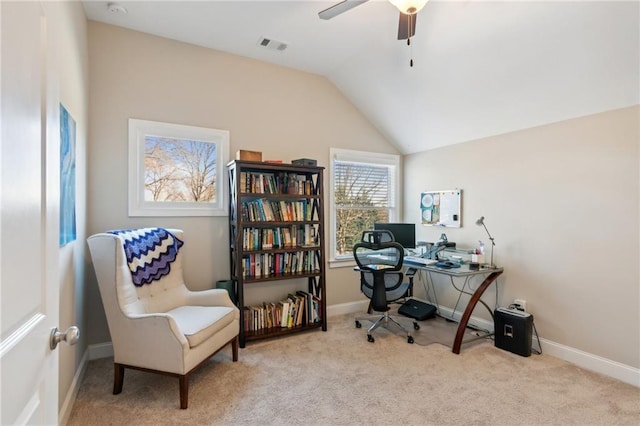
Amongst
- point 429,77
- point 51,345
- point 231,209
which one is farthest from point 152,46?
point 51,345

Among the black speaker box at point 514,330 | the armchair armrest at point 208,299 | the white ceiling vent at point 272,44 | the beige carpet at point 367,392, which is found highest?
the white ceiling vent at point 272,44

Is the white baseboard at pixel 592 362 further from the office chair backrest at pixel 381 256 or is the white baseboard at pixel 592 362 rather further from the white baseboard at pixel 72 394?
the white baseboard at pixel 72 394

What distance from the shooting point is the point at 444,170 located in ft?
12.9

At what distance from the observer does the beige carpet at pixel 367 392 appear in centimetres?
199

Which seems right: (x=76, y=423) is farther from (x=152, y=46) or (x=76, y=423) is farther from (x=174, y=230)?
(x=152, y=46)

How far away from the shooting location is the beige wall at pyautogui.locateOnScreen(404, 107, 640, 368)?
8.05ft

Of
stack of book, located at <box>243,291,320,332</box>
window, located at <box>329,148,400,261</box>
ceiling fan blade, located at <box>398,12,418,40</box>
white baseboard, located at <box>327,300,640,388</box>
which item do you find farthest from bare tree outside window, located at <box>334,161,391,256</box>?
ceiling fan blade, located at <box>398,12,418,40</box>

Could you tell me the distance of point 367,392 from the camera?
2.27m

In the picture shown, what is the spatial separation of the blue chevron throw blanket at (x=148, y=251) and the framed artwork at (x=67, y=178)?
33 centimetres

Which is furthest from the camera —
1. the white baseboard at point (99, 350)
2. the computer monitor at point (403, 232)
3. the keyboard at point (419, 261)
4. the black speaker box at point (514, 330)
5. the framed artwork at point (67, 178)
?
the computer monitor at point (403, 232)

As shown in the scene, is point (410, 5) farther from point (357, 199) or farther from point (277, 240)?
point (357, 199)

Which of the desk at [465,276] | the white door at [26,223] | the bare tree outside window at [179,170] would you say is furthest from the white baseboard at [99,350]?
the desk at [465,276]

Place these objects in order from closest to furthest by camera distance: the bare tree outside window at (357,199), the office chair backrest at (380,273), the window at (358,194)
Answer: the office chair backrest at (380,273) → the window at (358,194) → the bare tree outside window at (357,199)

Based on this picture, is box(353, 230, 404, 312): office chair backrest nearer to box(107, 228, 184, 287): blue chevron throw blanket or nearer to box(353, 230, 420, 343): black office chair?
box(353, 230, 420, 343): black office chair
